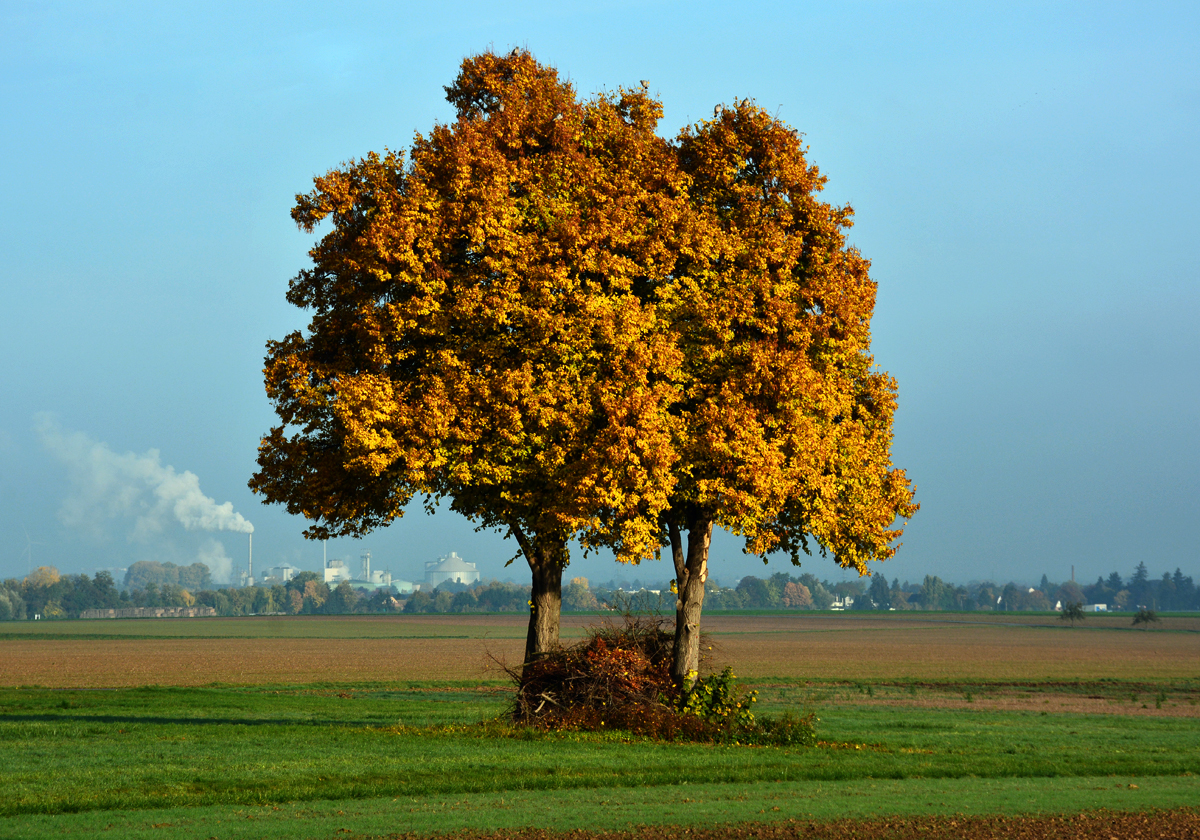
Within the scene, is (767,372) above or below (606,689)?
above

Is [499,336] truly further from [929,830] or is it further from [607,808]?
[929,830]

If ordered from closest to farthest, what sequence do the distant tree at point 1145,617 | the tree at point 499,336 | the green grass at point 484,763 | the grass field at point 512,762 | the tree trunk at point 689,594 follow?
the grass field at point 512,762, the green grass at point 484,763, the tree at point 499,336, the tree trunk at point 689,594, the distant tree at point 1145,617

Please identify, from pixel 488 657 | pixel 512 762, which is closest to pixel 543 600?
pixel 512 762

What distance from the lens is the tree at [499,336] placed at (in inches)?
841

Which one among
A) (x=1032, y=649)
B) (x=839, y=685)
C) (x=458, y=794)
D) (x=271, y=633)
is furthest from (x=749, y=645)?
(x=458, y=794)

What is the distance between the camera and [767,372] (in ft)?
71.1

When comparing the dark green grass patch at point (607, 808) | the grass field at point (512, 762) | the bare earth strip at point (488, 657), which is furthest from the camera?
the bare earth strip at point (488, 657)

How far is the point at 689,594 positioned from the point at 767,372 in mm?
6233

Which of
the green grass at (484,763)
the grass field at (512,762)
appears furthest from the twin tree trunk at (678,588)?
the green grass at (484,763)

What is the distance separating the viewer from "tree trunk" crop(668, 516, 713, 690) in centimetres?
2438

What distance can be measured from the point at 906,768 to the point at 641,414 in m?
8.67

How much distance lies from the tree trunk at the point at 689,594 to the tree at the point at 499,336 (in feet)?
6.01

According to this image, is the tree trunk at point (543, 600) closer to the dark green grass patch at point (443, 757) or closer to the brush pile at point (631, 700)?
the brush pile at point (631, 700)

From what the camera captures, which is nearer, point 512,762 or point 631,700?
point 512,762
